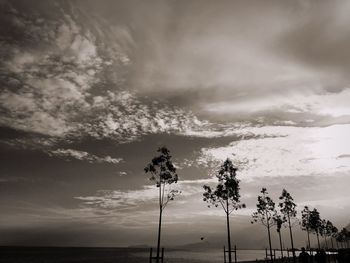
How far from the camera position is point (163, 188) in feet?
135

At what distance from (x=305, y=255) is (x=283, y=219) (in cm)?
3060

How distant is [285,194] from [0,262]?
11755cm

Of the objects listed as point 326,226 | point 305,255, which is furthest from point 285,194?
point 326,226

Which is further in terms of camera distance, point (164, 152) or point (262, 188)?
point (262, 188)

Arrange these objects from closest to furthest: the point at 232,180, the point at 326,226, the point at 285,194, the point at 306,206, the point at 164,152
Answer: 1. the point at 164,152
2. the point at 232,180
3. the point at 285,194
4. the point at 306,206
5. the point at 326,226

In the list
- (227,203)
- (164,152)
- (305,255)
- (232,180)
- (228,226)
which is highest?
(164,152)

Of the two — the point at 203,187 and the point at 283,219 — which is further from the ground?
the point at 203,187

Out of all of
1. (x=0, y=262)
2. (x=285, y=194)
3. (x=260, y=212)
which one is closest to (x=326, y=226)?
(x=285, y=194)

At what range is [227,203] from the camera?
43.9 metres

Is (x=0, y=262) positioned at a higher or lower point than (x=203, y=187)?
lower

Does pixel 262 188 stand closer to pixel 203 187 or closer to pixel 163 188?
pixel 203 187

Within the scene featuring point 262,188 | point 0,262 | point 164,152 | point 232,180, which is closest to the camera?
point 164,152

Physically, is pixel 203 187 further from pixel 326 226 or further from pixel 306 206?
pixel 326 226

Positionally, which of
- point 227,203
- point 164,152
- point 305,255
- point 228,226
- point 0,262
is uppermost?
point 164,152
